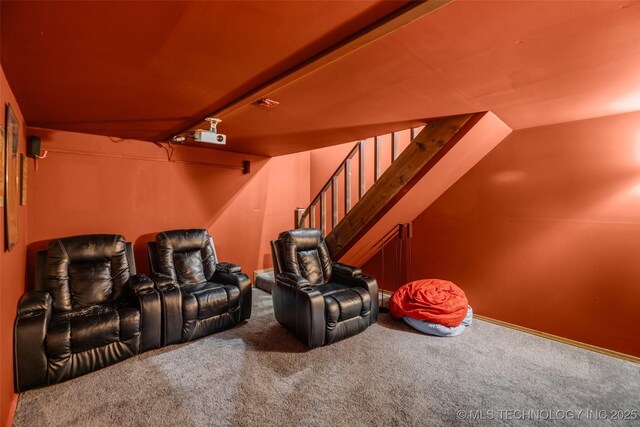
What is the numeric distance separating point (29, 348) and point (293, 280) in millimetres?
1995

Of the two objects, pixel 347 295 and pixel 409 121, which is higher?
pixel 409 121

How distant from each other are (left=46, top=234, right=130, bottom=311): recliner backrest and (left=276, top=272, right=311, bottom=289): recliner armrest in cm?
154

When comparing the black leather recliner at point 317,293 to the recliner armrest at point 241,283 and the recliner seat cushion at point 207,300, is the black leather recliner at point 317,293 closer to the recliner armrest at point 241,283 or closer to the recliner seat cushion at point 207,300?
the recliner armrest at point 241,283

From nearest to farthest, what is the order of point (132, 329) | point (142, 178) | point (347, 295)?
point (132, 329) < point (347, 295) < point (142, 178)

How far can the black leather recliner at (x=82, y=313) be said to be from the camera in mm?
2031

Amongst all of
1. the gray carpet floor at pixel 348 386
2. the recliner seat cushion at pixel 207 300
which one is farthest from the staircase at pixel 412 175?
the recliner seat cushion at pixel 207 300

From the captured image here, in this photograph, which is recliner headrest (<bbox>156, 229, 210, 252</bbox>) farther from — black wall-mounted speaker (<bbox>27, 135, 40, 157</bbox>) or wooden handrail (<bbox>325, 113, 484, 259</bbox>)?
wooden handrail (<bbox>325, 113, 484, 259</bbox>)

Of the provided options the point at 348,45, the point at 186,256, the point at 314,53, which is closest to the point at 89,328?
the point at 186,256

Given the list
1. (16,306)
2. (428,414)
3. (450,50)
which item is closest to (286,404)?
(428,414)

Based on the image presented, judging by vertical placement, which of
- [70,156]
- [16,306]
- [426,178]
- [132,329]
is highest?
[70,156]

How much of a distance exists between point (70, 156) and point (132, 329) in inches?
78.6

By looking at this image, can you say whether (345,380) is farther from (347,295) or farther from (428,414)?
(347,295)

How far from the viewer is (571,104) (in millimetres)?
2297

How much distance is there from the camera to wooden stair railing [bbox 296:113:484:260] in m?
2.67
